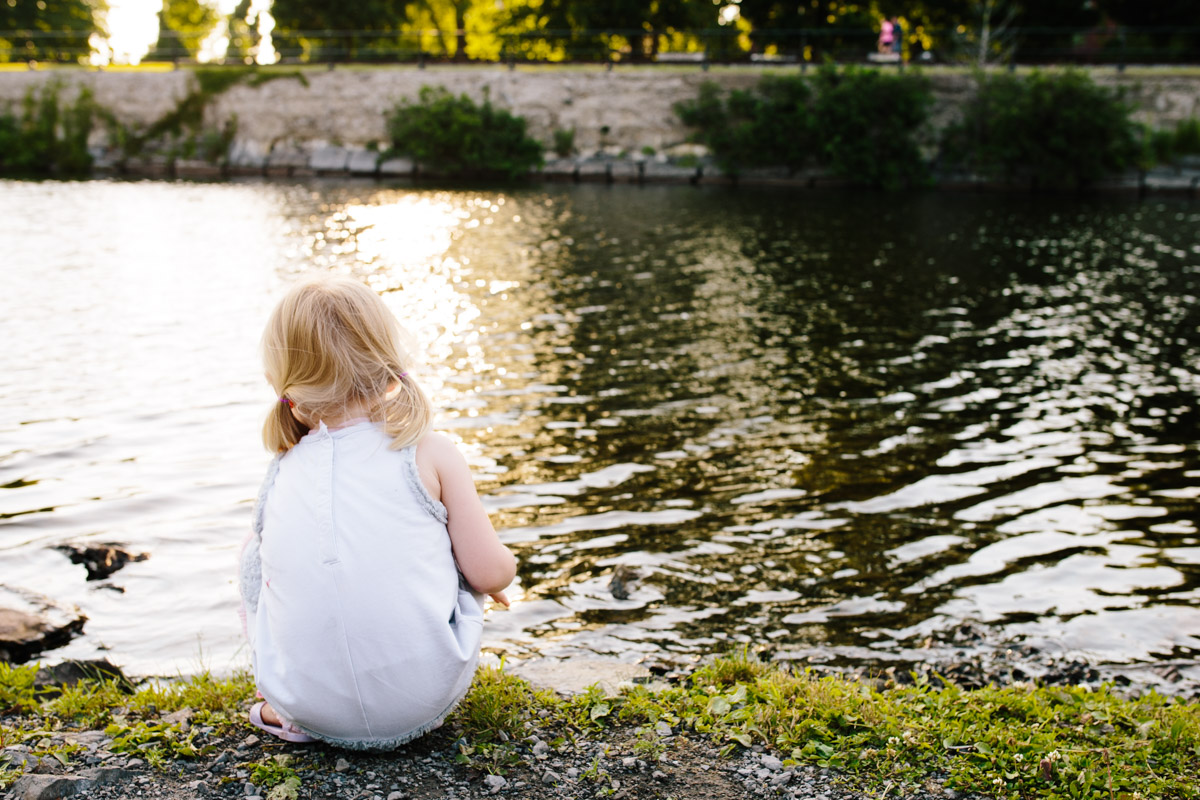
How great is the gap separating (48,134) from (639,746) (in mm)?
47489

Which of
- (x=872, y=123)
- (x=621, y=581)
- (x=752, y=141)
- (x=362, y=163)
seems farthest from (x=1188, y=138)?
(x=621, y=581)

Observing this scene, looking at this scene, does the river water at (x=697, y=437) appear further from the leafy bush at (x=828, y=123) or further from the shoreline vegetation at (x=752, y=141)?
the leafy bush at (x=828, y=123)

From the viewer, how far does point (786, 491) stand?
26.6 feet

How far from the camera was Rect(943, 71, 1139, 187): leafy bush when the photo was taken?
34562 mm

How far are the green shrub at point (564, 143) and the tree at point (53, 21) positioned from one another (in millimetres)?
34697

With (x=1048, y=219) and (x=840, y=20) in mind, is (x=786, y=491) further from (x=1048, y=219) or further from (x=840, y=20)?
(x=840, y=20)

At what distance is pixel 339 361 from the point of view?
10.6 feet

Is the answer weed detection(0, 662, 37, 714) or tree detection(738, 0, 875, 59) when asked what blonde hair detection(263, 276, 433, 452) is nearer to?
weed detection(0, 662, 37, 714)

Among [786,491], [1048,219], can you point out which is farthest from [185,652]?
[1048,219]

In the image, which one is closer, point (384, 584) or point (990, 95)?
point (384, 584)

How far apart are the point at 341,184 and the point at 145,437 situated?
1159 inches

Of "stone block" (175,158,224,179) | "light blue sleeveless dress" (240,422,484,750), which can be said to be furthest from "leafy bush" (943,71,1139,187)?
"light blue sleeveless dress" (240,422,484,750)

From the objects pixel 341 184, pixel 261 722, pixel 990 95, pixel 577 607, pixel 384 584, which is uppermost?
pixel 990 95

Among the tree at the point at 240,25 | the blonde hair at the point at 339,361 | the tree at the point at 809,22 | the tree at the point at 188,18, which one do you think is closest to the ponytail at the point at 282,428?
the blonde hair at the point at 339,361
